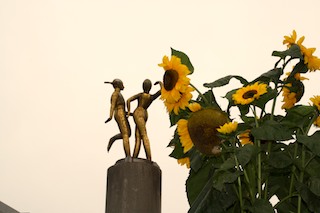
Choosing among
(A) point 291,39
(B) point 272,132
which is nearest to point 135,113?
(A) point 291,39

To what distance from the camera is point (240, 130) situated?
158 cm

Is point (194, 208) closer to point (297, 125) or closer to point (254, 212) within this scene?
point (254, 212)

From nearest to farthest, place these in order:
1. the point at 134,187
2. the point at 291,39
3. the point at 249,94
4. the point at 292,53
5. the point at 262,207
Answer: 1. the point at 262,207
2. the point at 249,94
3. the point at 292,53
4. the point at 291,39
5. the point at 134,187

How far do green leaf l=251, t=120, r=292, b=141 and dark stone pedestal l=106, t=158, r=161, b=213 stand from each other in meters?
1.75

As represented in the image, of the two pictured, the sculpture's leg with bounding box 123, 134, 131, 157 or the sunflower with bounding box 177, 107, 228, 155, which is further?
the sculpture's leg with bounding box 123, 134, 131, 157

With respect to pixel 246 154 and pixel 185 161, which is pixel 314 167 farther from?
pixel 185 161

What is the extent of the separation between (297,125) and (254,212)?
29 cm

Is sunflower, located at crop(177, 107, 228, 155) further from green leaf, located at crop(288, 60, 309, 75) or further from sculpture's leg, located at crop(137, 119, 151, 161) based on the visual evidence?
sculpture's leg, located at crop(137, 119, 151, 161)

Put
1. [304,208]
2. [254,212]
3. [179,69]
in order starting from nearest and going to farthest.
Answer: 1. [254,212]
2. [304,208]
3. [179,69]

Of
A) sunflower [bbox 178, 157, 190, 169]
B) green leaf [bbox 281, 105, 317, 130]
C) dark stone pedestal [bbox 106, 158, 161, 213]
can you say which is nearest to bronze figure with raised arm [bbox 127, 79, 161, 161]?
dark stone pedestal [bbox 106, 158, 161, 213]

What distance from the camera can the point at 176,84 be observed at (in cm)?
163

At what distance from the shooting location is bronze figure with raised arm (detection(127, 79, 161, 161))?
3596 mm

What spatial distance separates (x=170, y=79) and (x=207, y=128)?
0.68ft

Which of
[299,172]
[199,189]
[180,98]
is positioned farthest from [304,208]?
[180,98]
